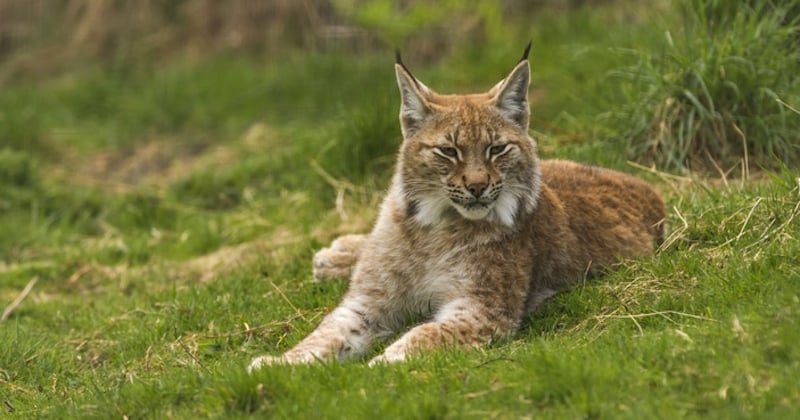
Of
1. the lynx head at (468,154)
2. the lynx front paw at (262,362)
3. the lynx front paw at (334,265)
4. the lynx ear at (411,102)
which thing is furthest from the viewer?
the lynx front paw at (334,265)

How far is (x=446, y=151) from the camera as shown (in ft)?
21.3

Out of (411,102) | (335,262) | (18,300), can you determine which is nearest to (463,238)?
(411,102)

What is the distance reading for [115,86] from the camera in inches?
575

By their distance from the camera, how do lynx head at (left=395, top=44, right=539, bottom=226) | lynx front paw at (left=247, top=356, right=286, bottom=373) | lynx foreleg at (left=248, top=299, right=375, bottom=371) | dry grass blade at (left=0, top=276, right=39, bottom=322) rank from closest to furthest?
lynx front paw at (left=247, top=356, right=286, bottom=373), lynx foreleg at (left=248, top=299, right=375, bottom=371), lynx head at (left=395, top=44, right=539, bottom=226), dry grass blade at (left=0, top=276, right=39, bottom=322)

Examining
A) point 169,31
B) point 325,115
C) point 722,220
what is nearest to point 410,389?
point 722,220

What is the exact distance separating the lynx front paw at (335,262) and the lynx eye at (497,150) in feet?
5.22

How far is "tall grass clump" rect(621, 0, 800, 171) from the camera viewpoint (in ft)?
28.7

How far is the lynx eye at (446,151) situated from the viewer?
21.2 ft

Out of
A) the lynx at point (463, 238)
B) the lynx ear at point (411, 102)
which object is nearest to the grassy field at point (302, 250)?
the lynx at point (463, 238)

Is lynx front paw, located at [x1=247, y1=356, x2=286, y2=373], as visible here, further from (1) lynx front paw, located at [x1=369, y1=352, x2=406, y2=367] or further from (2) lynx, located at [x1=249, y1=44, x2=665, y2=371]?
(1) lynx front paw, located at [x1=369, y1=352, x2=406, y2=367]

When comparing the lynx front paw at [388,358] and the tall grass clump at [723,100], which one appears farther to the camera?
the tall grass clump at [723,100]

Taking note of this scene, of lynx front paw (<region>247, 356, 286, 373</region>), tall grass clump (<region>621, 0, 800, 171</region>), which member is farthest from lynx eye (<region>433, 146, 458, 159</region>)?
tall grass clump (<region>621, 0, 800, 171</region>)

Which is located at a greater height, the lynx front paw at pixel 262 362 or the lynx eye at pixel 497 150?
the lynx eye at pixel 497 150

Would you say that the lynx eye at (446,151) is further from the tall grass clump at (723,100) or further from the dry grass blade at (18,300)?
the dry grass blade at (18,300)
